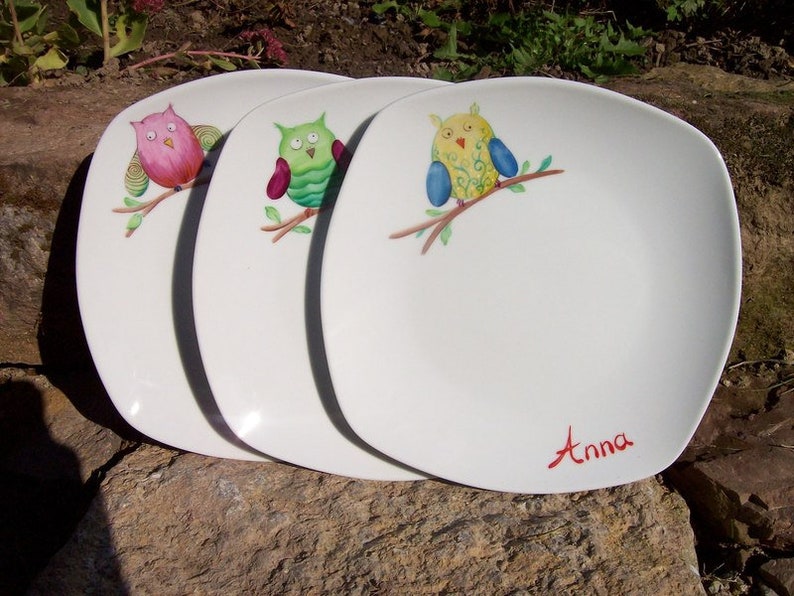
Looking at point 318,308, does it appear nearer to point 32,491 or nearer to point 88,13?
point 32,491

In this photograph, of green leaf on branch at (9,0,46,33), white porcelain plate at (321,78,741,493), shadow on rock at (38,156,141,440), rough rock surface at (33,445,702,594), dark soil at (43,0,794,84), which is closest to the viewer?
rough rock surface at (33,445,702,594)

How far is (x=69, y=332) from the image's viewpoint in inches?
80.7

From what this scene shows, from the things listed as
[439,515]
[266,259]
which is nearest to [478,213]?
[266,259]

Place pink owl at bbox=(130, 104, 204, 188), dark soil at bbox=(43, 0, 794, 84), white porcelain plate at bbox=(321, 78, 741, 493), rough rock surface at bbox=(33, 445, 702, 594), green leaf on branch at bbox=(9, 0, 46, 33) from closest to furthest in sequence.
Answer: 1. rough rock surface at bbox=(33, 445, 702, 594)
2. white porcelain plate at bbox=(321, 78, 741, 493)
3. pink owl at bbox=(130, 104, 204, 188)
4. green leaf on branch at bbox=(9, 0, 46, 33)
5. dark soil at bbox=(43, 0, 794, 84)

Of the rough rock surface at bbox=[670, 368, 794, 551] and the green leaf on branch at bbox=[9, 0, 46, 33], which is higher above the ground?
the green leaf on branch at bbox=[9, 0, 46, 33]

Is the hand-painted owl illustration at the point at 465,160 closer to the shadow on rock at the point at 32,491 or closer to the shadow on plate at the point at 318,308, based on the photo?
the shadow on plate at the point at 318,308

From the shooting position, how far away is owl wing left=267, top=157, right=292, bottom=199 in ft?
5.41

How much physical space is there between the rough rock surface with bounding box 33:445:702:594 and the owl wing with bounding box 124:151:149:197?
1.95 ft

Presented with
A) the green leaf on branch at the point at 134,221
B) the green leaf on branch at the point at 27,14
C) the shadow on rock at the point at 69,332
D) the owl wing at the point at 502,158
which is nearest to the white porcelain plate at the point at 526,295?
the owl wing at the point at 502,158

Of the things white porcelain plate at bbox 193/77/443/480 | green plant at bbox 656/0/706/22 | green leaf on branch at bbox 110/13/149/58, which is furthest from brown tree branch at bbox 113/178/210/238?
green plant at bbox 656/0/706/22

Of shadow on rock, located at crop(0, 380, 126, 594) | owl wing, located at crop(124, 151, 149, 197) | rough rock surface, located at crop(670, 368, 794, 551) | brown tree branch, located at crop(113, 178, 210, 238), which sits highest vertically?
owl wing, located at crop(124, 151, 149, 197)

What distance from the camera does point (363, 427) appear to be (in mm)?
1567

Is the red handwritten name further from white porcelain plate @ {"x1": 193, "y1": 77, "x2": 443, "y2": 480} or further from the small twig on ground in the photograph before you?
the small twig on ground

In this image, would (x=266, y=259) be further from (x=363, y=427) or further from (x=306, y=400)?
(x=363, y=427)
